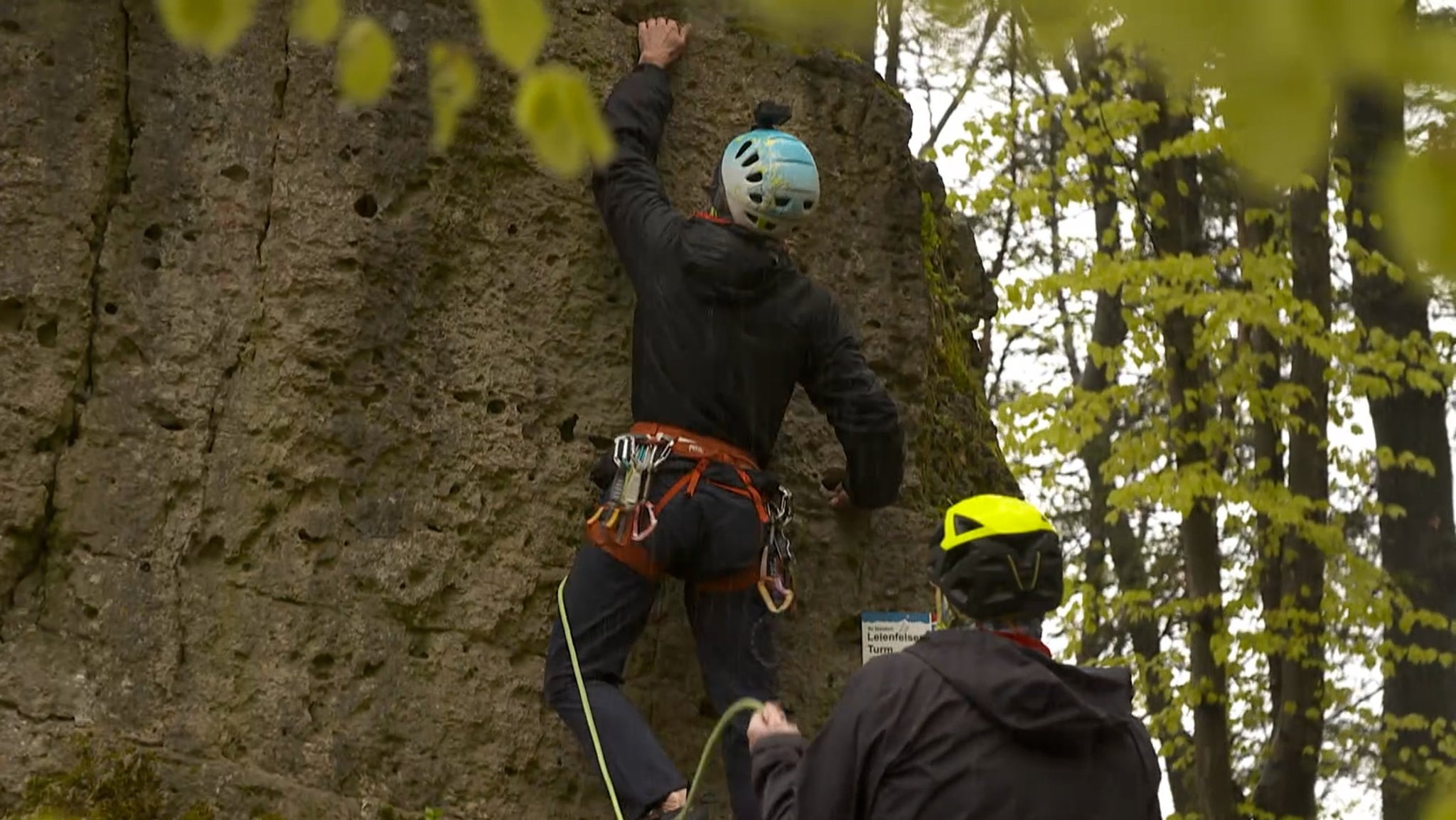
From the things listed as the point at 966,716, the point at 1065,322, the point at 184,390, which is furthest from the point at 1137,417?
the point at 966,716

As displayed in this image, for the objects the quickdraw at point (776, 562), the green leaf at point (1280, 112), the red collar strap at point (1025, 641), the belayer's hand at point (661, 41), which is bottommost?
the red collar strap at point (1025, 641)

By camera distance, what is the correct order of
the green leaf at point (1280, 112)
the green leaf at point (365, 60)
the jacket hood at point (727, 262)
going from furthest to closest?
1. the jacket hood at point (727, 262)
2. the green leaf at point (365, 60)
3. the green leaf at point (1280, 112)

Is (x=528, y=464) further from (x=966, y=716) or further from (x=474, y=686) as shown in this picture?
(x=966, y=716)

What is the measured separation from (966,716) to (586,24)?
3.84m

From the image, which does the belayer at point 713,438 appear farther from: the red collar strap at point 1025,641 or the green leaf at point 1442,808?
the green leaf at point 1442,808

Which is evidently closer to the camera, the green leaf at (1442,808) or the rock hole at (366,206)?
the green leaf at (1442,808)

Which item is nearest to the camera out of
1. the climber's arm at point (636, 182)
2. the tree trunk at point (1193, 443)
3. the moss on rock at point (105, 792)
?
the moss on rock at point (105, 792)

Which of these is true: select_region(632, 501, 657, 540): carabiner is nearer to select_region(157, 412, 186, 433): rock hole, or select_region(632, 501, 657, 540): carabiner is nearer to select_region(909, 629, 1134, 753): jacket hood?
select_region(157, 412, 186, 433): rock hole

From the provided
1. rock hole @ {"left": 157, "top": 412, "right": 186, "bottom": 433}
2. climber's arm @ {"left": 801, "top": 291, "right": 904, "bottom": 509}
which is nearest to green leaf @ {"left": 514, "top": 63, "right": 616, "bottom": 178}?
climber's arm @ {"left": 801, "top": 291, "right": 904, "bottom": 509}

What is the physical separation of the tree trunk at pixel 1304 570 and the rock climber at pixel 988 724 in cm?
751

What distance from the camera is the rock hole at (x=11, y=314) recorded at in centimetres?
571

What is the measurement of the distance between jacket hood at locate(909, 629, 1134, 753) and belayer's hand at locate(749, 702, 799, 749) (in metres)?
0.47

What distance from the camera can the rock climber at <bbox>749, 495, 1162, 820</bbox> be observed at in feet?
11.4

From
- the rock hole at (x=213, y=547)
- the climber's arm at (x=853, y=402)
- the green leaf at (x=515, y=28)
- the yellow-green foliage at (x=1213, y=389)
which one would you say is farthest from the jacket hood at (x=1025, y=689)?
the yellow-green foliage at (x=1213, y=389)
